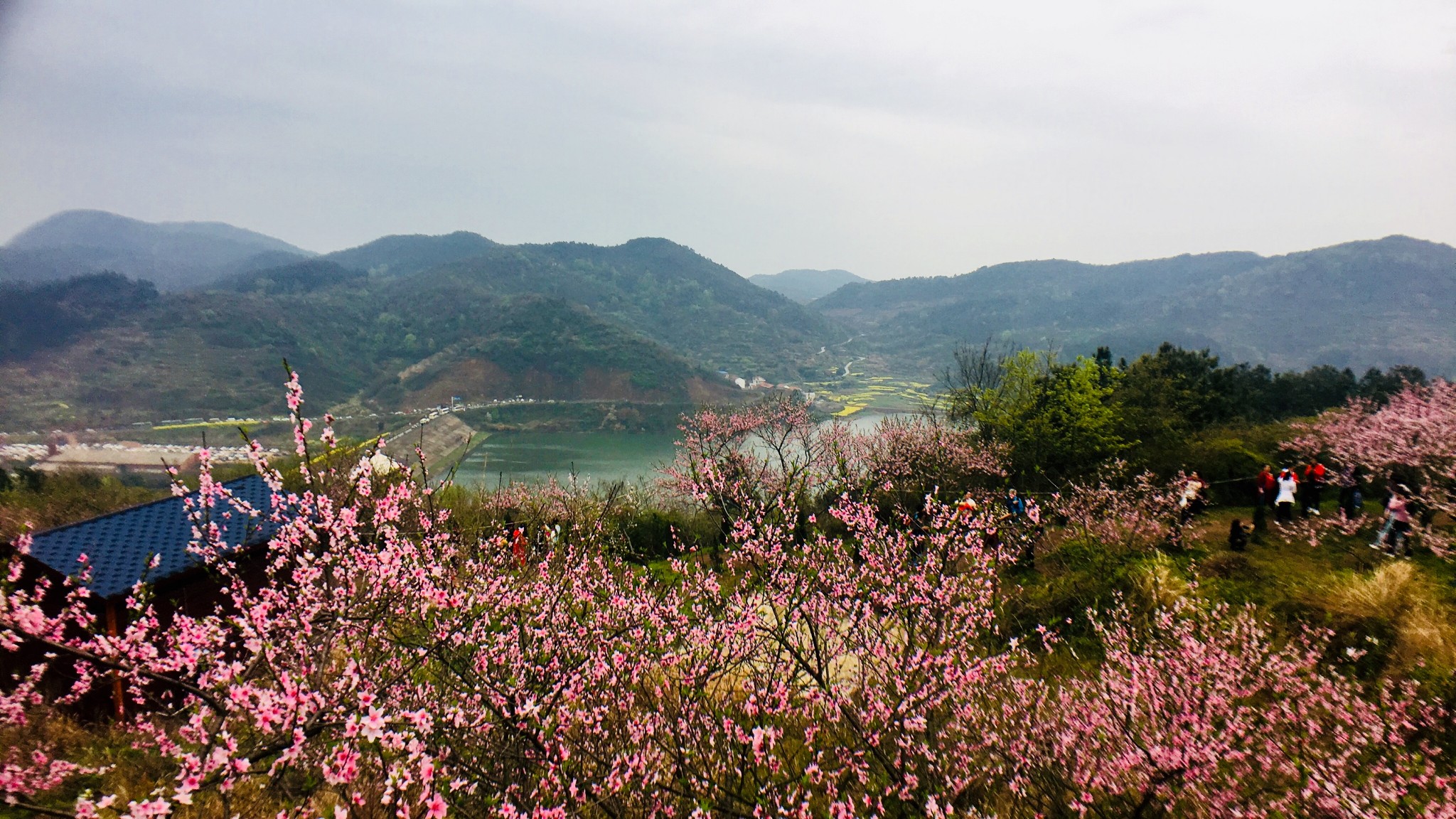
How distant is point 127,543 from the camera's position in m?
9.24

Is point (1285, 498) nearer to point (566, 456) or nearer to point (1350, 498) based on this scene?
point (1350, 498)

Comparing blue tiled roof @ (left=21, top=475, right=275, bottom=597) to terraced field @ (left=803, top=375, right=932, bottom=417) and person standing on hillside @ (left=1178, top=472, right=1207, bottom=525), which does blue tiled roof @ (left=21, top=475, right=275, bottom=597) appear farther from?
A: terraced field @ (left=803, top=375, right=932, bottom=417)

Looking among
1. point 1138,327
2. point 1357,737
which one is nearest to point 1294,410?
point 1357,737

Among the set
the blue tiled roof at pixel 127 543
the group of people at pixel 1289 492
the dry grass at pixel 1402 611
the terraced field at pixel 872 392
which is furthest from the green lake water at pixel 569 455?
the dry grass at pixel 1402 611

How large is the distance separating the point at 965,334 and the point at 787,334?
2195 inches

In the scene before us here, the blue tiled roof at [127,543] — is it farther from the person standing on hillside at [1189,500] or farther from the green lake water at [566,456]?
the green lake water at [566,456]

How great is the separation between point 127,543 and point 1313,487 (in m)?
22.8

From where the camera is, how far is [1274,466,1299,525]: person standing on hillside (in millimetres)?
12922

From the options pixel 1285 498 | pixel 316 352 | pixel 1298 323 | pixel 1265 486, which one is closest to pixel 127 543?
pixel 1285 498

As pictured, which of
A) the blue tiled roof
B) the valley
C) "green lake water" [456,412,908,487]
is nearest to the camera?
the blue tiled roof

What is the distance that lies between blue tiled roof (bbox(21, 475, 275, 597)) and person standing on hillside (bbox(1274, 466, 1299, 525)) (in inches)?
742

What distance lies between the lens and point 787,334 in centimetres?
17475

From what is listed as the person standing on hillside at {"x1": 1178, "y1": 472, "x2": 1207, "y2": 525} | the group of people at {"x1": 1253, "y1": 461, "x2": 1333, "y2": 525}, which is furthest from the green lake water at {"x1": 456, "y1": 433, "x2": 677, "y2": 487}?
the group of people at {"x1": 1253, "y1": 461, "x2": 1333, "y2": 525}

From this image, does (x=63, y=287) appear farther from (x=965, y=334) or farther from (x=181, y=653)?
(x=965, y=334)
